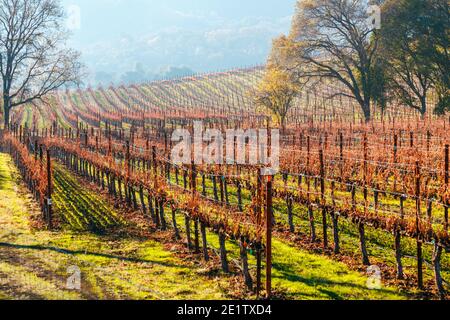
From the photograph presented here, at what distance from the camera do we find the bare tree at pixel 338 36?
107ft

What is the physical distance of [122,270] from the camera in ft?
32.0

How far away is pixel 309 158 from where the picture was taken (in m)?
15.4

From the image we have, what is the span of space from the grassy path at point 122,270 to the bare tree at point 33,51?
25770mm

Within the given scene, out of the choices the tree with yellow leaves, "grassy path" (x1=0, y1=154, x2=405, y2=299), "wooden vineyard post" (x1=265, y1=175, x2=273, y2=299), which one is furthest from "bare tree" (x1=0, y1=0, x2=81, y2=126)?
"wooden vineyard post" (x1=265, y1=175, x2=273, y2=299)

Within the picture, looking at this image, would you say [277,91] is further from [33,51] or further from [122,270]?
[122,270]

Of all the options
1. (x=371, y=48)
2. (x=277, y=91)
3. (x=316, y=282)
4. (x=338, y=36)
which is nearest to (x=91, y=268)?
(x=316, y=282)

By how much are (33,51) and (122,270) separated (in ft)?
103

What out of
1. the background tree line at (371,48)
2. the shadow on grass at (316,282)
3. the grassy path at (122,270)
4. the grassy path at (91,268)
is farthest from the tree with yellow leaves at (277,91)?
the shadow on grass at (316,282)

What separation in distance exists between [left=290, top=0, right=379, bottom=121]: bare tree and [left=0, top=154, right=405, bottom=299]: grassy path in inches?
924

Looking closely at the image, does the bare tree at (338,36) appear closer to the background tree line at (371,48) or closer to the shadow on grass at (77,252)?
the background tree line at (371,48)

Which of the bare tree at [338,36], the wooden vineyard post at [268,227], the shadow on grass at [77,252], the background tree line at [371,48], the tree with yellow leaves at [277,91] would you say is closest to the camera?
the wooden vineyard post at [268,227]

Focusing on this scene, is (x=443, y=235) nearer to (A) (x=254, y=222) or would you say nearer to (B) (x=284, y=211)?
(A) (x=254, y=222)

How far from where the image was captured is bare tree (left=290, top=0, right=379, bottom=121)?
1288 inches
